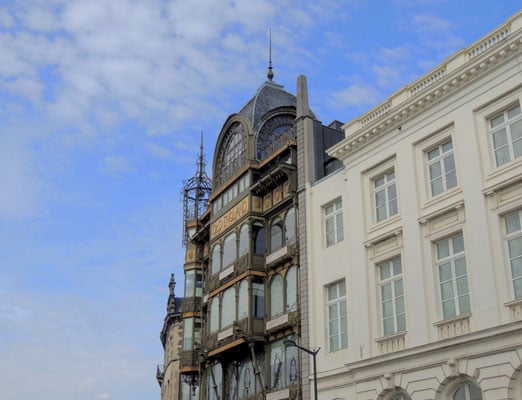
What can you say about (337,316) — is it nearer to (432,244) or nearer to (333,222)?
(333,222)

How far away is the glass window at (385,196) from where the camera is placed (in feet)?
92.5

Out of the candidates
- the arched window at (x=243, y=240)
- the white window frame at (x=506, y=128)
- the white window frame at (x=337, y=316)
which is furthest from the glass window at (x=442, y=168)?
the arched window at (x=243, y=240)

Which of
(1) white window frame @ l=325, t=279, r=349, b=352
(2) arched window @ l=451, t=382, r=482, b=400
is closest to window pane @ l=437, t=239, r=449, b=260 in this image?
(2) arched window @ l=451, t=382, r=482, b=400

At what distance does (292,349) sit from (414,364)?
865 centimetres

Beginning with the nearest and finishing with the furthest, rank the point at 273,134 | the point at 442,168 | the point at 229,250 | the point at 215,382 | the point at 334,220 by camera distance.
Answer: the point at 442,168 < the point at 334,220 < the point at 229,250 < the point at 215,382 < the point at 273,134

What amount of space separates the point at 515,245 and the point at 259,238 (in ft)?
53.8

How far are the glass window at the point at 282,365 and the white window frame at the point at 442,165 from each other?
34.6 feet

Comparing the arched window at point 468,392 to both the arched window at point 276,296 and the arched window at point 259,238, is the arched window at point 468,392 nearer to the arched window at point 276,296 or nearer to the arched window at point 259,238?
the arched window at point 276,296

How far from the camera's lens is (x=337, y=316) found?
3005cm

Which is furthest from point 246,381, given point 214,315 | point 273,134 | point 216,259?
point 273,134

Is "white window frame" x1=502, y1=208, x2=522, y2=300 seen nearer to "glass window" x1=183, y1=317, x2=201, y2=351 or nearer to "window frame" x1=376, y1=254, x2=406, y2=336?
"window frame" x1=376, y1=254, x2=406, y2=336

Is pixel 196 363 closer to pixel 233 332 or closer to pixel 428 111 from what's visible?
pixel 233 332

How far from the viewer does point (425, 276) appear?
2544cm

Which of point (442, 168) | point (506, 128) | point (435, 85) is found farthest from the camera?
point (435, 85)
